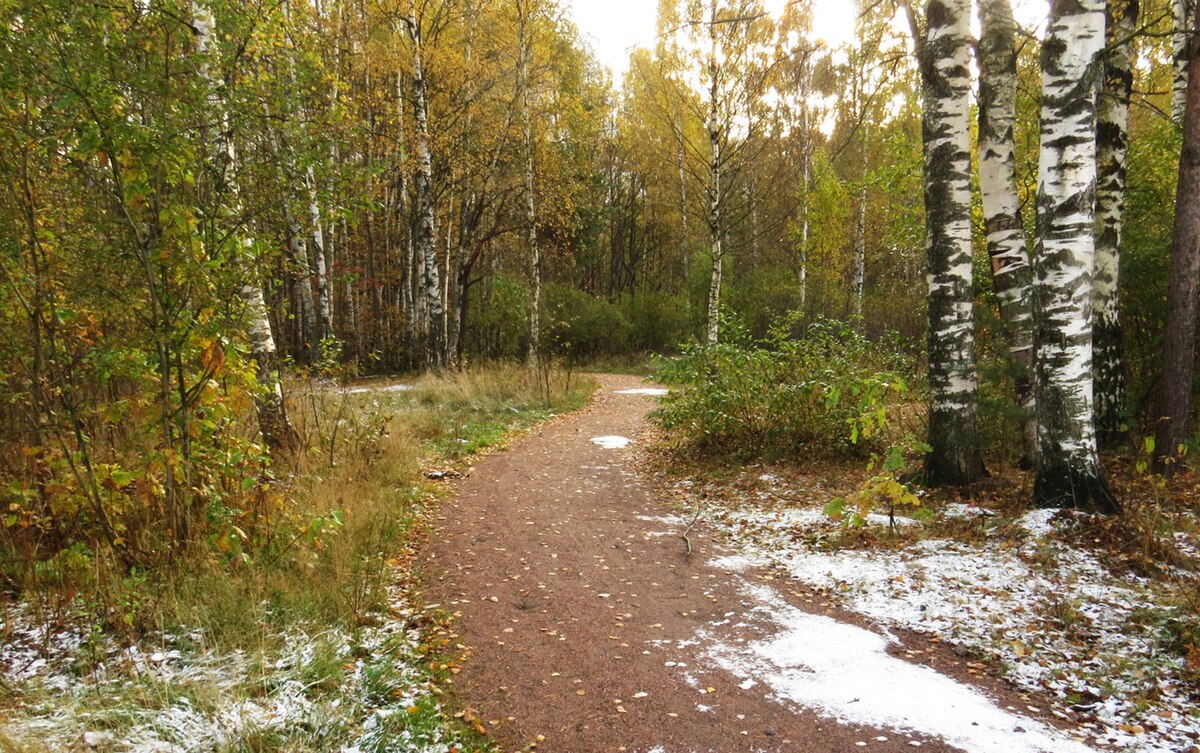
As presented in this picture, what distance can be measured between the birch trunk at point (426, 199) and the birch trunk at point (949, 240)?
11.8 m

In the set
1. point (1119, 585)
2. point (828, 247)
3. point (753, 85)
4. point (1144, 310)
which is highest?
point (753, 85)

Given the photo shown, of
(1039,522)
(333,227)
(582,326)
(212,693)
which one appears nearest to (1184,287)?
(1039,522)

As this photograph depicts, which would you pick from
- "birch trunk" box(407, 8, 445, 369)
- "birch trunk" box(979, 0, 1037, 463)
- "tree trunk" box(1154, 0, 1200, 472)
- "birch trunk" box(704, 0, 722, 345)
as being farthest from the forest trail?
"birch trunk" box(407, 8, 445, 369)

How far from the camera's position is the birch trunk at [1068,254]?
15.5ft

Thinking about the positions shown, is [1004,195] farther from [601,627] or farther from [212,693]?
[212,693]

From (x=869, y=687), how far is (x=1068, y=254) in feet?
11.9

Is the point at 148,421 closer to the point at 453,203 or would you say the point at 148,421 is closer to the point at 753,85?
the point at 753,85

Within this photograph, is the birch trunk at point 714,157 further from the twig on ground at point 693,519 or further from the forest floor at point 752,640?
the forest floor at point 752,640

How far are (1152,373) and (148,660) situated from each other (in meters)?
9.61

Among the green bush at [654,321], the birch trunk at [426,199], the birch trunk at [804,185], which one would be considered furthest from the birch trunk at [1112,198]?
the green bush at [654,321]

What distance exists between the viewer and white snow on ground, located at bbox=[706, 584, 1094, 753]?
304cm

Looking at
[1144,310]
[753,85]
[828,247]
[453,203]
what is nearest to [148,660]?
[1144,310]

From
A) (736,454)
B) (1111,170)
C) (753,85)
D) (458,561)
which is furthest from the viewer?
(753,85)

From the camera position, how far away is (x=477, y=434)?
36.2 ft
